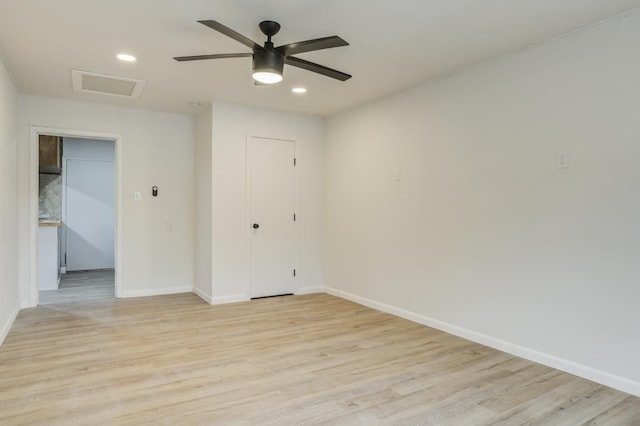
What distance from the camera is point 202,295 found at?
203 inches

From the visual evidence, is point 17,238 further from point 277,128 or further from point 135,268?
point 277,128

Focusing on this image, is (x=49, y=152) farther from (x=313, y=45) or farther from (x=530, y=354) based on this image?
(x=530, y=354)

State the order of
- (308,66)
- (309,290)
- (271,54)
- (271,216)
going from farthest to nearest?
(309,290) → (271,216) → (308,66) → (271,54)

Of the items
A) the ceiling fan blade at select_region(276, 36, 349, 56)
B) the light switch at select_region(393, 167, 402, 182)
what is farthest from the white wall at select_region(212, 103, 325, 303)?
the ceiling fan blade at select_region(276, 36, 349, 56)

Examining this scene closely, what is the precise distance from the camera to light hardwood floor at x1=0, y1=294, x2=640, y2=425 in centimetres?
227

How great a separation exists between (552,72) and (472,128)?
2.51 ft

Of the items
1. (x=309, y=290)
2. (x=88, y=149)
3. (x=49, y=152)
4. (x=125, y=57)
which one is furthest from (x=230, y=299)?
(x=88, y=149)

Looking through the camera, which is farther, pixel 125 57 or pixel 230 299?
pixel 230 299

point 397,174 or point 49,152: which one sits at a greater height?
point 49,152

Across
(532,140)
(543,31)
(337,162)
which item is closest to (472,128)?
(532,140)

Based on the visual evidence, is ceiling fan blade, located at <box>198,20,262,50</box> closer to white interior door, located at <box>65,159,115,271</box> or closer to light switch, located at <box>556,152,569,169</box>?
light switch, located at <box>556,152,569,169</box>

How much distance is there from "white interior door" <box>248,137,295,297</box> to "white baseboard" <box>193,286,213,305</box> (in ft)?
1.76

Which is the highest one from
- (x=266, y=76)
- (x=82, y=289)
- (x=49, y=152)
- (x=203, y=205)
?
(x=266, y=76)

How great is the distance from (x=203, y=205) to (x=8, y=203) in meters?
2.00
